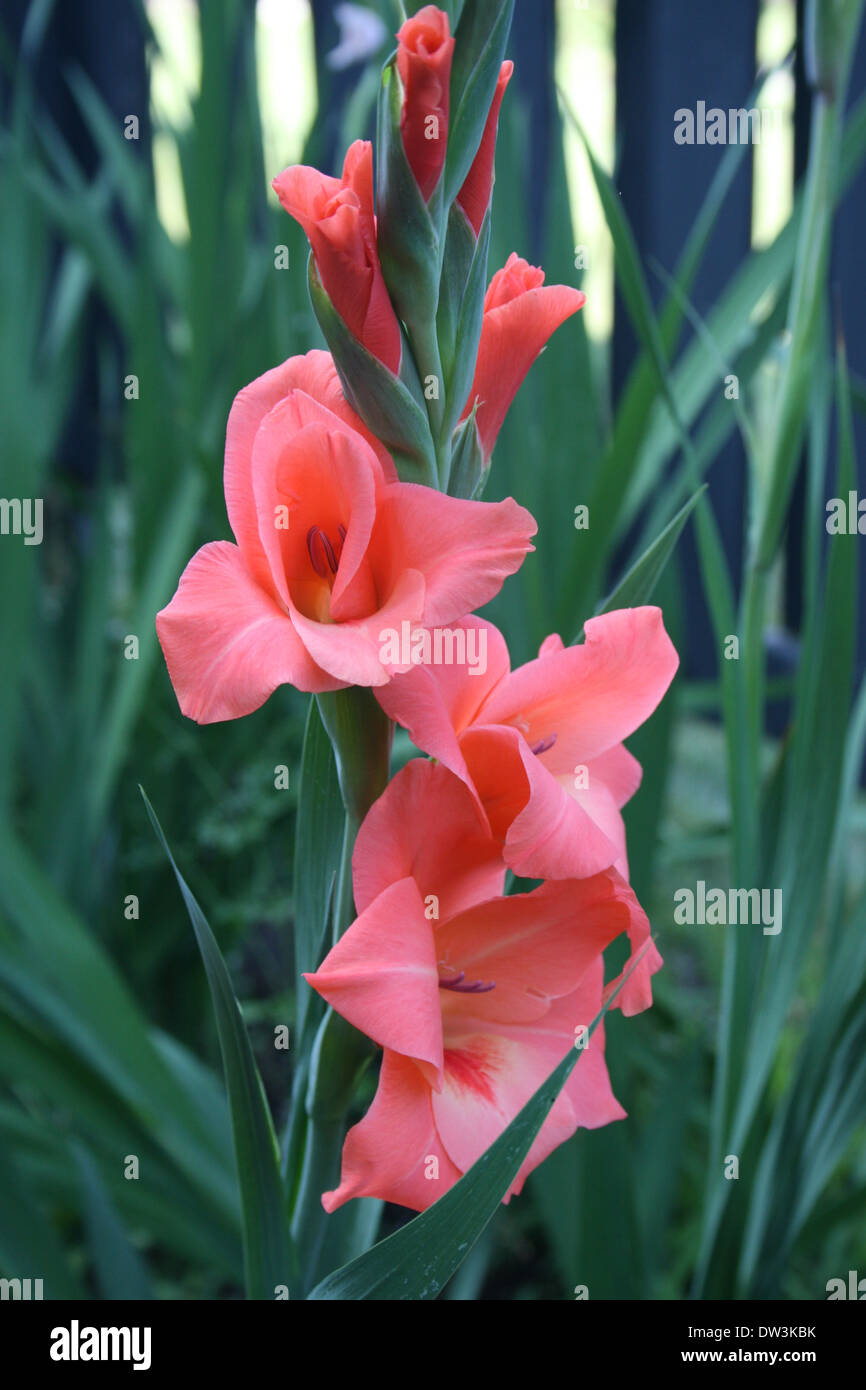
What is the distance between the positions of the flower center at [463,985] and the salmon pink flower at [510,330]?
120 millimetres

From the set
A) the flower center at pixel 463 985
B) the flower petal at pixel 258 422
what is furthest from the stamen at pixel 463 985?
the flower petal at pixel 258 422

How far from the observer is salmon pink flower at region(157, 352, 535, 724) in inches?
7.7

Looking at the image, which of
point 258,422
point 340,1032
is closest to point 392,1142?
point 340,1032

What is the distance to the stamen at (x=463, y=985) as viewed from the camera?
243mm

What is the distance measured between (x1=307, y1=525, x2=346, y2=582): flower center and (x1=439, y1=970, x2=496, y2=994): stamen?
94mm

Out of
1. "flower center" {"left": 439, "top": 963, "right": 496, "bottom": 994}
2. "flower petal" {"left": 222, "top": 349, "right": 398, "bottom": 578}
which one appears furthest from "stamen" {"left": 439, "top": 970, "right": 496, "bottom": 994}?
"flower petal" {"left": 222, "top": 349, "right": 398, "bottom": 578}

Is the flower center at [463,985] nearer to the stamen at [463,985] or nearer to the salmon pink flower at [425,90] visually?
the stamen at [463,985]

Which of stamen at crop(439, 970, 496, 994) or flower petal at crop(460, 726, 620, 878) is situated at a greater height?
flower petal at crop(460, 726, 620, 878)

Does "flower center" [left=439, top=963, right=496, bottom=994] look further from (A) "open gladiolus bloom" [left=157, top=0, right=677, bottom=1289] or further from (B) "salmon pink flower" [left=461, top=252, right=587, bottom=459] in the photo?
(B) "salmon pink flower" [left=461, top=252, right=587, bottom=459]

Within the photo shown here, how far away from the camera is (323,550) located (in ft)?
0.75

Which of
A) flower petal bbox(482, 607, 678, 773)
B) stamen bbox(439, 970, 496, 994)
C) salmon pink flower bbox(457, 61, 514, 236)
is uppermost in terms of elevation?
salmon pink flower bbox(457, 61, 514, 236)

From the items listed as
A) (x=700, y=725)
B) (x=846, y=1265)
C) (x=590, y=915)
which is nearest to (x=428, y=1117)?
(x=590, y=915)

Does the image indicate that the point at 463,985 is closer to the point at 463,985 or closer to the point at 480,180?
the point at 463,985
